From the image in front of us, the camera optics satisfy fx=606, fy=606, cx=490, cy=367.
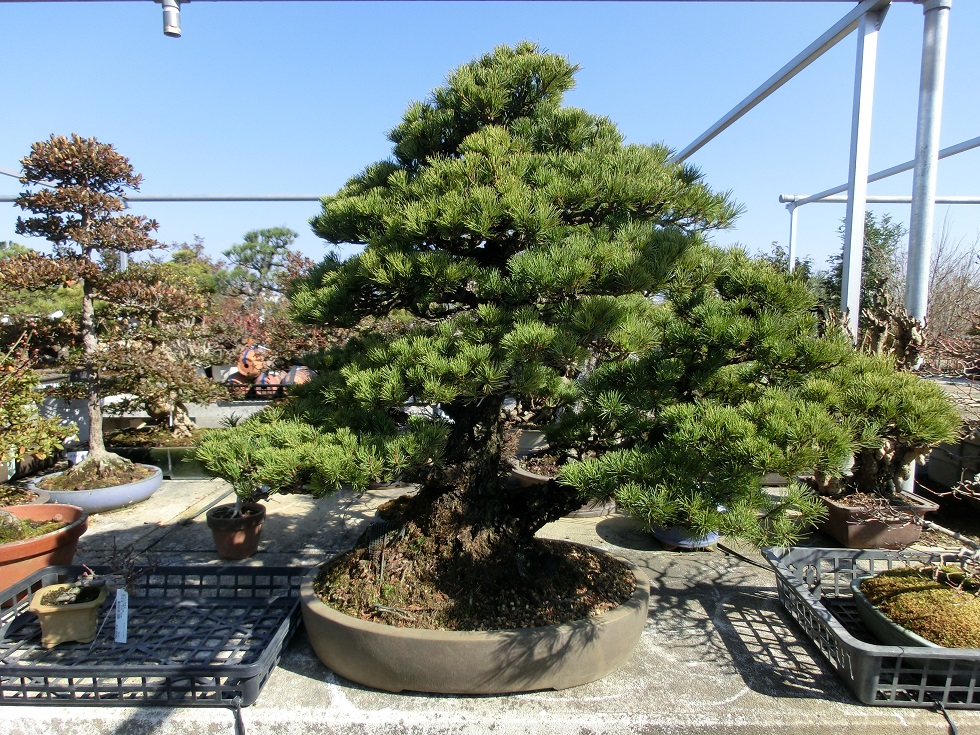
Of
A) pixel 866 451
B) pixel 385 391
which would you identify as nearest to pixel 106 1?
pixel 385 391

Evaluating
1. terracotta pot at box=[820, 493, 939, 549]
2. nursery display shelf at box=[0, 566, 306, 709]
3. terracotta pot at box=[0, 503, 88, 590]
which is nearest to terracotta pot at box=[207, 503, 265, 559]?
nursery display shelf at box=[0, 566, 306, 709]

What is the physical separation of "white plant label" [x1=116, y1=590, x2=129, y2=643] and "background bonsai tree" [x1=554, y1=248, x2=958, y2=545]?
6.14 ft

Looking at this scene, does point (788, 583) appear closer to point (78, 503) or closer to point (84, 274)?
point (78, 503)

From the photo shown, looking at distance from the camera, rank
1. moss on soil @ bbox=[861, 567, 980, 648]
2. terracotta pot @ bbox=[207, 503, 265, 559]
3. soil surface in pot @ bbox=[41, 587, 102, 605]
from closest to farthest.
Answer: moss on soil @ bbox=[861, 567, 980, 648], soil surface in pot @ bbox=[41, 587, 102, 605], terracotta pot @ bbox=[207, 503, 265, 559]

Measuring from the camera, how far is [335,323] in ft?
8.14

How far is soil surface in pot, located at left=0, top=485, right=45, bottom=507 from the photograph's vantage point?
13.3 ft

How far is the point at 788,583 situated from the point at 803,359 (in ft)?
4.40

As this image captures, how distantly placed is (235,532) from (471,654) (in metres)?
2.14

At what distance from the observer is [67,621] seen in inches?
99.5

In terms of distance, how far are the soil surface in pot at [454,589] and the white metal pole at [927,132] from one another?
2.71 m

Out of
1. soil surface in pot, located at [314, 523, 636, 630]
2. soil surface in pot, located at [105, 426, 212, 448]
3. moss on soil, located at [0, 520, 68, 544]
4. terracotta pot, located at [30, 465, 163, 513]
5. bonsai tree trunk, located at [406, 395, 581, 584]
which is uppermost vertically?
bonsai tree trunk, located at [406, 395, 581, 584]

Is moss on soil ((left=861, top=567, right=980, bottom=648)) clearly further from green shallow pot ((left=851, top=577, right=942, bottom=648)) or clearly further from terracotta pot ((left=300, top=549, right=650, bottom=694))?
terracotta pot ((left=300, top=549, right=650, bottom=694))

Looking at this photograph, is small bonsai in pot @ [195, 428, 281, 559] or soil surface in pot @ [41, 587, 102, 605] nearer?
small bonsai in pot @ [195, 428, 281, 559]

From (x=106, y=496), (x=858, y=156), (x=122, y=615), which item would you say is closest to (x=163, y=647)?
(x=122, y=615)
